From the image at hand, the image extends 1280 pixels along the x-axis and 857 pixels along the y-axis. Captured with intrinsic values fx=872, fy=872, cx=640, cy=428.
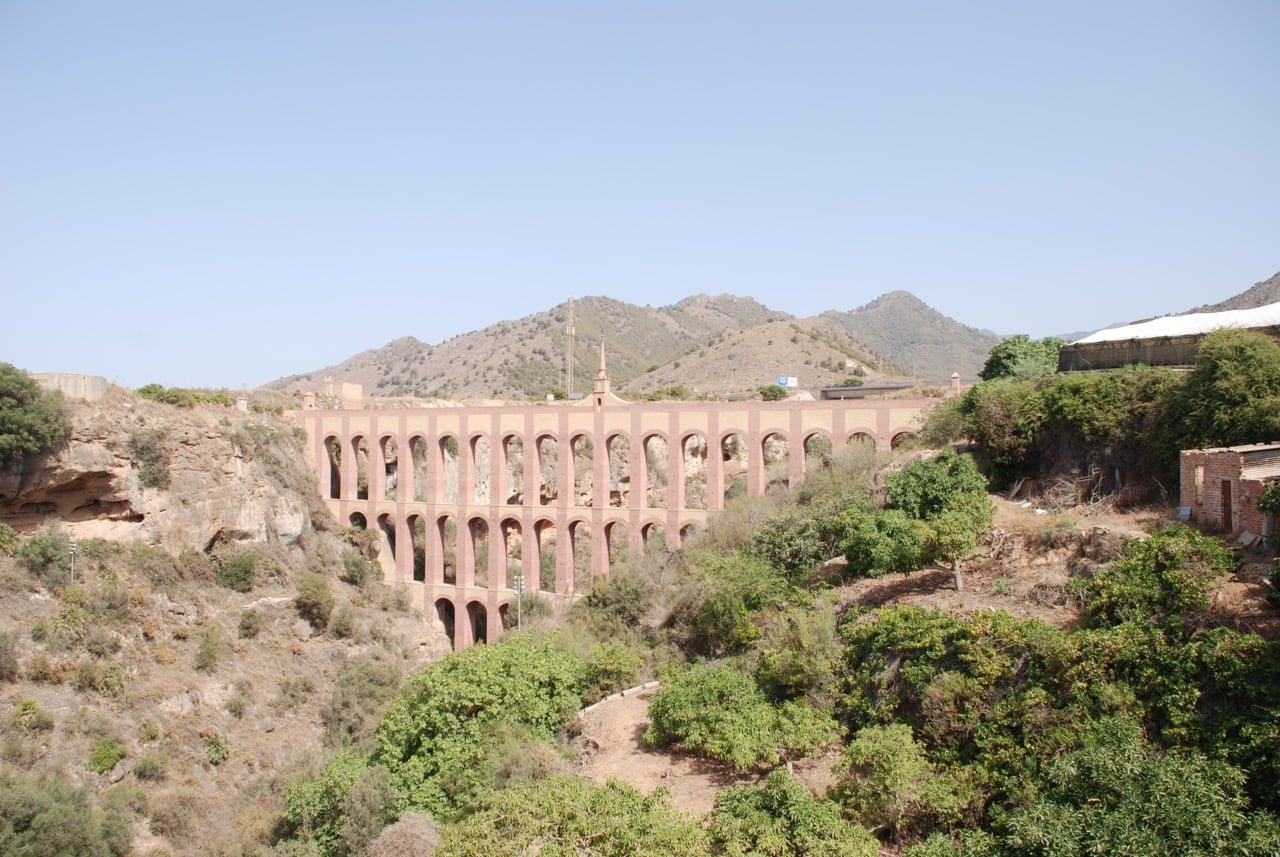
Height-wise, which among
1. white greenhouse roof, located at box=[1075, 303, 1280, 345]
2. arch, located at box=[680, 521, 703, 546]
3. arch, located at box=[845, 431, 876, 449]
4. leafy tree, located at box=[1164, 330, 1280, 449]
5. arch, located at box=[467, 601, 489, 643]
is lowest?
arch, located at box=[467, 601, 489, 643]

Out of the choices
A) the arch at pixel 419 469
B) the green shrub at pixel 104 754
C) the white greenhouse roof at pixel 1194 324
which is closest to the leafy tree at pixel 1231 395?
the white greenhouse roof at pixel 1194 324

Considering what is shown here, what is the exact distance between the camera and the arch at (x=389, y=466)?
41.2 metres

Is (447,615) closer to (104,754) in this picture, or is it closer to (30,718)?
(104,754)

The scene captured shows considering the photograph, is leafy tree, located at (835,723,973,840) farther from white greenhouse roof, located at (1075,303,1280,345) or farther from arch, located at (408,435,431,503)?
arch, located at (408,435,431,503)

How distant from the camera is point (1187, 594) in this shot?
13047 mm

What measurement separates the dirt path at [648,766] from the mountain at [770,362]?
158ft

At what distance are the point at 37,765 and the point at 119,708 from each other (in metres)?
3.00

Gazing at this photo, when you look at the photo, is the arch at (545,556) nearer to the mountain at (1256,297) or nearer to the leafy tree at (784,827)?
the leafy tree at (784,827)

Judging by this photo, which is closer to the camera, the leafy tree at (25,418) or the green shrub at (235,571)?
the leafy tree at (25,418)

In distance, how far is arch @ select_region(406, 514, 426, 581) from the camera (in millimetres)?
41531

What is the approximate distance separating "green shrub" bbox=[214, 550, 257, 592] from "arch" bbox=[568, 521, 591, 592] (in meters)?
12.2

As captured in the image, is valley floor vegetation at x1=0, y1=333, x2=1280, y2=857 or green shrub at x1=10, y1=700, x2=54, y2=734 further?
green shrub at x1=10, y1=700, x2=54, y2=734

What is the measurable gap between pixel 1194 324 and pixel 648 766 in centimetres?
2125

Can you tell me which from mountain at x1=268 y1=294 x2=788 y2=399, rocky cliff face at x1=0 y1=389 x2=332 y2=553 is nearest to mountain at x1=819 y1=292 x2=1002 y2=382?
mountain at x1=268 y1=294 x2=788 y2=399
